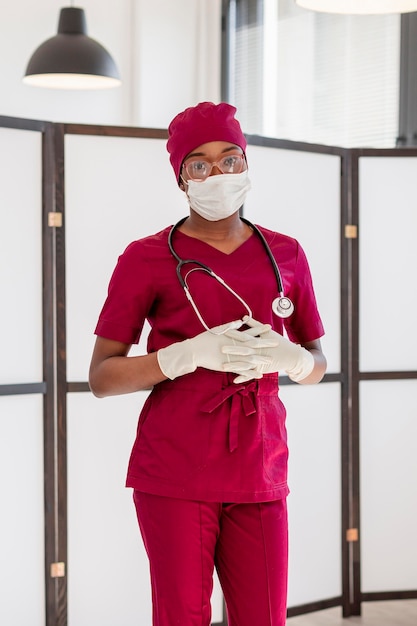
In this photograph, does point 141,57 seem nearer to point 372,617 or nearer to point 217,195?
point 372,617

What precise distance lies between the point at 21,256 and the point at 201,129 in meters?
1.20

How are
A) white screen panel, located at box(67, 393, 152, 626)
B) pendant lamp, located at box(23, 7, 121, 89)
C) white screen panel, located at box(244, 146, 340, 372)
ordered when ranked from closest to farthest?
white screen panel, located at box(67, 393, 152, 626) < white screen panel, located at box(244, 146, 340, 372) < pendant lamp, located at box(23, 7, 121, 89)

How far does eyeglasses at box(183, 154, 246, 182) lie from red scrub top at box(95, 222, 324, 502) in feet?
0.38

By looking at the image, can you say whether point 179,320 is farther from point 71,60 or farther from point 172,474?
point 71,60

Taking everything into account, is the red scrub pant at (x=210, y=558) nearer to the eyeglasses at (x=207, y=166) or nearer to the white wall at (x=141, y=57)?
the eyeglasses at (x=207, y=166)

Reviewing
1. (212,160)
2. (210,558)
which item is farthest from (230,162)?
(210,558)

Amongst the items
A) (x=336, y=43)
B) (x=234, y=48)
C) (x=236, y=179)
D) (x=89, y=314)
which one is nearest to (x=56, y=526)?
(x=89, y=314)

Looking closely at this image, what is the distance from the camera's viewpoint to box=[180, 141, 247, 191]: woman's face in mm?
1782

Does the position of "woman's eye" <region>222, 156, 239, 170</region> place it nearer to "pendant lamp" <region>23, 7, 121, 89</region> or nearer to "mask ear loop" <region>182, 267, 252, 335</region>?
"mask ear loop" <region>182, 267, 252, 335</region>

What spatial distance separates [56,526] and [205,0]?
3.72 metres

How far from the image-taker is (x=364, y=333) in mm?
3326

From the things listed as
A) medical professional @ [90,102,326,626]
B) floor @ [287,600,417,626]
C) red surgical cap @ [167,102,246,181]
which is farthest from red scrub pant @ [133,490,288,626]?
floor @ [287,600,417,626]

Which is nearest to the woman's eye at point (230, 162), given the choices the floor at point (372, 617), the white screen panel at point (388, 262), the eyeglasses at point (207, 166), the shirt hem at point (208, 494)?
the eyeglasses at point (207, 166)

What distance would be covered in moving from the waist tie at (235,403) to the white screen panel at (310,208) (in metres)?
1.45
